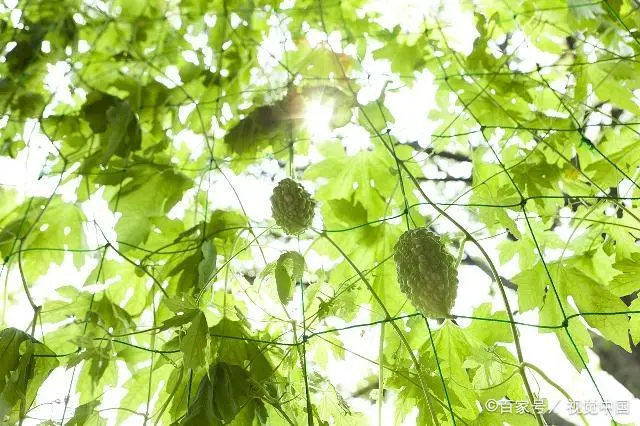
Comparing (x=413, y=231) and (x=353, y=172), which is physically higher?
(x=353, y=172)

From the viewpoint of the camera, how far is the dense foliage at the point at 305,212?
0.80 meters

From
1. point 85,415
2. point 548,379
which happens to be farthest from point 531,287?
point 85,415

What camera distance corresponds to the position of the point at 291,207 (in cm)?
84

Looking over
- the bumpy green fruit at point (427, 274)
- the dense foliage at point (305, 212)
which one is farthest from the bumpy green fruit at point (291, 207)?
the bumpy green fruit at point (427, 274)

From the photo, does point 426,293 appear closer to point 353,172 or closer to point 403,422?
point 403,422

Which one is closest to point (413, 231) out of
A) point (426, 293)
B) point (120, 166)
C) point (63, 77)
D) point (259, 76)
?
point (426, 293)

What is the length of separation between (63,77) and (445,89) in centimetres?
90

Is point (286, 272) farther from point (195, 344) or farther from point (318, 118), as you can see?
point (318, 118)

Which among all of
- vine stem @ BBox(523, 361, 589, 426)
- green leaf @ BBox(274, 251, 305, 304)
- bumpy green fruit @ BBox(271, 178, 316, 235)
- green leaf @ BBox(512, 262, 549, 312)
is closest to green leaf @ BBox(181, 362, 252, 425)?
green leaf @ BBox(274, 251, 305, 304)

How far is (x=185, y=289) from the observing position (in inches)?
36.9

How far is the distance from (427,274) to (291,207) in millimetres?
242

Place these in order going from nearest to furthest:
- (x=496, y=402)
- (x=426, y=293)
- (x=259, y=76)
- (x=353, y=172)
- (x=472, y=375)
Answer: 1. (x=426, y=293)
2. (x=496, y=402)
3. (x=472, y=375)
4. (x=353, y=172)
5. (x=259, y=76)

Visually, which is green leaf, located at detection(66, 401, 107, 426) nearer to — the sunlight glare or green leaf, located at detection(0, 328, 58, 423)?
green leaf, located at detection(0, 328, 58, 423)

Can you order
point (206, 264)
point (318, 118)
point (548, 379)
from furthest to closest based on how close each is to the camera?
point (318, 118)
point (206, 264)
point (548, 379)
